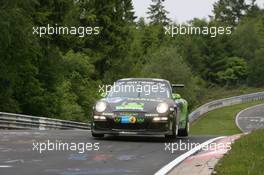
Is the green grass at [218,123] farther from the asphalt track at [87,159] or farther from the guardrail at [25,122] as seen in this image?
the asphalt track at [87,159]

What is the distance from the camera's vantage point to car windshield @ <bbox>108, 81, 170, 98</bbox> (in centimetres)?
1355

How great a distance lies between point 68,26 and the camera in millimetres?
45531

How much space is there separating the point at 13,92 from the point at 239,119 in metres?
24.0

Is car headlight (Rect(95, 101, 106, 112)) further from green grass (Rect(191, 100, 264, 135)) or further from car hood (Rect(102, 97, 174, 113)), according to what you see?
green grass (Rect(191, 100, 264, 135))

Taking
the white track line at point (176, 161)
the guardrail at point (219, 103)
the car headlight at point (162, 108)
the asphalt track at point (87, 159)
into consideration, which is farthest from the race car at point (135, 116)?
the guardrail at point (219, 103)

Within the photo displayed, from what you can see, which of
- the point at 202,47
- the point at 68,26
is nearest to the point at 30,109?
the point at 68,26

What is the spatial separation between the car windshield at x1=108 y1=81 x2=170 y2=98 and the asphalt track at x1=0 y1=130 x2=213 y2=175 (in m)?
1.65

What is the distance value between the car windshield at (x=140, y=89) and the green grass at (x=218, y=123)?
3167 centimetres

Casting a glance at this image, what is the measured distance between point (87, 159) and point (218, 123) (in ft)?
149

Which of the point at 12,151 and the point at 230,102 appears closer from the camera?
the point at 12,151

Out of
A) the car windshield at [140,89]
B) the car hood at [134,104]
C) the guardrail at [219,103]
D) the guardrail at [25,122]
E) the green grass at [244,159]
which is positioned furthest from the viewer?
the guardrail at [219,103]

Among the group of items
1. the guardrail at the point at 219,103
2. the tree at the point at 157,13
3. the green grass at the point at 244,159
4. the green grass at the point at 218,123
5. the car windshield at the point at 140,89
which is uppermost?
the tree at the point at 157,13

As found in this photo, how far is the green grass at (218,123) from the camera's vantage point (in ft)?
156

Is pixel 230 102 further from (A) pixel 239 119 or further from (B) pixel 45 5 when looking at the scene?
(B) pixel 45 5
